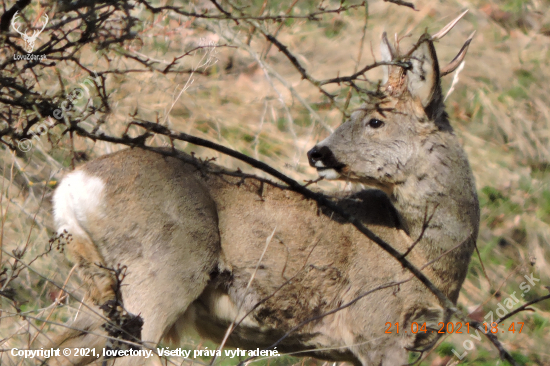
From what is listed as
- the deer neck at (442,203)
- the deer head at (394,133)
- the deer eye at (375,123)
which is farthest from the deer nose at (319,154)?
the deer neck at (442,203)

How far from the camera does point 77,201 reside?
3270 mm

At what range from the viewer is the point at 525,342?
4664mm

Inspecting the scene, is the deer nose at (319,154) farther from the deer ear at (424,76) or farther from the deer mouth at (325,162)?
the deer ear at (424,76)

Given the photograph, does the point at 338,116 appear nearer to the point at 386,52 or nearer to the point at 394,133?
the point at 386,52

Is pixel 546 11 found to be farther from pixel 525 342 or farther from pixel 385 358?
pixel 385 358

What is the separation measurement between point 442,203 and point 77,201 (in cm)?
197

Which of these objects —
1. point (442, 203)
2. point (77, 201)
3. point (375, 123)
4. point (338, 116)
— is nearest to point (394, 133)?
point (375, 123)

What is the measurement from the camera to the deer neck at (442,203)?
3.33 m

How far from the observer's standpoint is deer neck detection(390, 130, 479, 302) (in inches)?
131

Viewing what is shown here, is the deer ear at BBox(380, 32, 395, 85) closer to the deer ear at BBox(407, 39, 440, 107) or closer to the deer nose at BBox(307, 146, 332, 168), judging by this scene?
the deer ear at BBox(407, 39, 440, 107)

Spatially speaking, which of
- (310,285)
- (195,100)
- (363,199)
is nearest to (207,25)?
(195,100)

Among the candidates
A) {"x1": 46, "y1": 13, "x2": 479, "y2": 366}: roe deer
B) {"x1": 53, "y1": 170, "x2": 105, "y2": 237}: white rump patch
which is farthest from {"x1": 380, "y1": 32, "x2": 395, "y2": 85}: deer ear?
{"x1": 53, "y1": 170, "x2": 105, "y2": 237}: white rump patch

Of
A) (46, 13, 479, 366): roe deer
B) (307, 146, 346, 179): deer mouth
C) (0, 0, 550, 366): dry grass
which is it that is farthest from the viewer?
(0, 0, 550, 366): dry grass

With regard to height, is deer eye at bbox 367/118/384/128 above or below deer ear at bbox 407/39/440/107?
below
